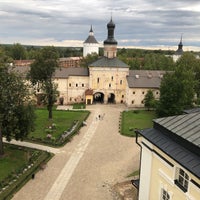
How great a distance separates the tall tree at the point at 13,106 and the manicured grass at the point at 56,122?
640 cm

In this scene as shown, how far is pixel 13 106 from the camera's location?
2511cm

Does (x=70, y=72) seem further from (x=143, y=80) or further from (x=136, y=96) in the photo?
(x=143, y=80)

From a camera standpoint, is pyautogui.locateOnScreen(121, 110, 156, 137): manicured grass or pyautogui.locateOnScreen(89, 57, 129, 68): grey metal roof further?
pyautogui.locateOnScreen(89, 57, 129, 68): grey metal roof

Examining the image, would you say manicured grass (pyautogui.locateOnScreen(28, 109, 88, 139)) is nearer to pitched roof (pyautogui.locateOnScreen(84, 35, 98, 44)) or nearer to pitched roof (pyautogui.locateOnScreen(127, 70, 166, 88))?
pitched roof (pyautogui.locateOnScreen(127, 70, 166, 88))

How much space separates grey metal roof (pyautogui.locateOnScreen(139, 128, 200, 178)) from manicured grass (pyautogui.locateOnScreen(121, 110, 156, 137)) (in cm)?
1908

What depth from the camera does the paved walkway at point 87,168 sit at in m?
20.8

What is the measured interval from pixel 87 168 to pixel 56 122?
15.5 meters

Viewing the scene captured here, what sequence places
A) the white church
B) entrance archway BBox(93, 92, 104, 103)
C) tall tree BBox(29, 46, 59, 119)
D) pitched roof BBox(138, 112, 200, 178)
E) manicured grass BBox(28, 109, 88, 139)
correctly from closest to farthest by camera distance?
pitched roof BBox(138, 112, 200, 178), manicured grass BBox(28, 109, 88, 139), tall tree BBox(29, 46, 59, 119), the white church, entrance archway BBox(93, 92, 104, 103)

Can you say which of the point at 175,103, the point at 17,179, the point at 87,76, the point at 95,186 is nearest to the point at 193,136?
the point at 95,186

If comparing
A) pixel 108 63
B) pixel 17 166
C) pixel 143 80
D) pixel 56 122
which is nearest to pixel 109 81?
pixel 108 63

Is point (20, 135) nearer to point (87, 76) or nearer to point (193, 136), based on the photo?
point (193, 136)

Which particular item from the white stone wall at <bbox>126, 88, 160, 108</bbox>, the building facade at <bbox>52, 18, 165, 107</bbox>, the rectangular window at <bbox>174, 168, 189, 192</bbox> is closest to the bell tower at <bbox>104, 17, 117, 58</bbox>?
the building facade at <bbox>52, 18, 165, 107</bbox>

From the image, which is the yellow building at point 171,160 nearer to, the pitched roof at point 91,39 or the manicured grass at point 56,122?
the manicured grass at point 56,122

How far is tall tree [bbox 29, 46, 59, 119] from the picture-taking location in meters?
37.0
